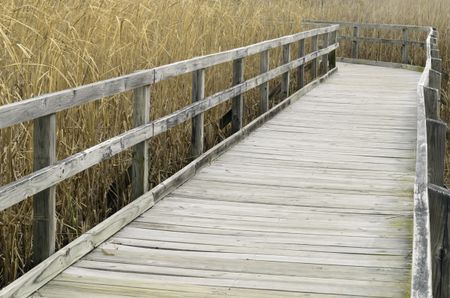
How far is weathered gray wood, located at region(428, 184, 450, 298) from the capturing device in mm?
3842

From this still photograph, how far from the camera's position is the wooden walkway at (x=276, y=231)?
3.90 m

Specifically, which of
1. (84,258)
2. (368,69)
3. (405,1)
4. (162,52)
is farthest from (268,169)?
(405,1)

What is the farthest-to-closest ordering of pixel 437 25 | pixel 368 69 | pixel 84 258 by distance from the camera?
pixel 437 25 → pixel 368 69 → pixel 84 258

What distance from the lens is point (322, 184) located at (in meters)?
6.20

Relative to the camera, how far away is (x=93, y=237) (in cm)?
439

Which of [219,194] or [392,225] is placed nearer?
[392,225]

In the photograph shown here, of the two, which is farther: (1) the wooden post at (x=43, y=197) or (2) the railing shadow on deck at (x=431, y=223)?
(1) the wooden post at (x=43, y=197)

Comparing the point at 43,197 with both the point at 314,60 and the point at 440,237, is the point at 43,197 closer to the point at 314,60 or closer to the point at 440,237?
the point at 440,237

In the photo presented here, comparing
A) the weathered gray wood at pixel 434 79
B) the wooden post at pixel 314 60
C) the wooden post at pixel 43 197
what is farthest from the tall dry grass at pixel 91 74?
the wooden post at pixel 314 60

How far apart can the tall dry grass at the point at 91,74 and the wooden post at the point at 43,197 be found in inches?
4.5

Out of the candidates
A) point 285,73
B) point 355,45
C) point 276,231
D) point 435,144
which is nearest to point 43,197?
point 276,231

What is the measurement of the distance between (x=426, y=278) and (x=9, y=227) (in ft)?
6.40

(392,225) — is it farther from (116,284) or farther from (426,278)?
(426,278)

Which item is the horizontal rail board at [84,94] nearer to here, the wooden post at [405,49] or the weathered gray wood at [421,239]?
the weathered gray wood at [421,239]
